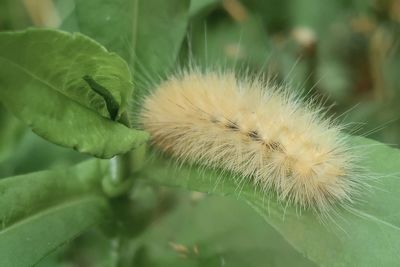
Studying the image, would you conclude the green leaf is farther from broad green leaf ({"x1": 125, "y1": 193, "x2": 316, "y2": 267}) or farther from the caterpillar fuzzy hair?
the caterpillar fuzzy hair

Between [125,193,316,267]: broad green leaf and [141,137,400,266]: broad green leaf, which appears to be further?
[125,193,316,267]: broad green leaf

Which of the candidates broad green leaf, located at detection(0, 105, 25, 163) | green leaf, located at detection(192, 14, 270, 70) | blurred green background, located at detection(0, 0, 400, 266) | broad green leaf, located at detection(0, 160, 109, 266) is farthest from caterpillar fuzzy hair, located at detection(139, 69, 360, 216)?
green leaf, located at detection(192, 14, 270, 70)

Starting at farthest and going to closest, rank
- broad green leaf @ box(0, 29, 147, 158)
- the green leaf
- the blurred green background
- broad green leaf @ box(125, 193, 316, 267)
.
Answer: the green leaf < the blurred green background < broad green leaf @ box(125, 193, 316, 267) < broad green leaf @ box(0, 29, 147, 158)

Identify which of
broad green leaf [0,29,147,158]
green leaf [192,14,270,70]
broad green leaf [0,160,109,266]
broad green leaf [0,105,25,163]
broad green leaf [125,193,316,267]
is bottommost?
broad green leaf [0,105,25,163]

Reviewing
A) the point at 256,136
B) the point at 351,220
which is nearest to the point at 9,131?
the point at 256,136

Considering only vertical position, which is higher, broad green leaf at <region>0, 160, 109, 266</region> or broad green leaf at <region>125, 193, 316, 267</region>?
broad green leaf at <region>0, 160, 109, 266</region>

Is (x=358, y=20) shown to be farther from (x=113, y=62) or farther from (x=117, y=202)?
(x=113, y=62)

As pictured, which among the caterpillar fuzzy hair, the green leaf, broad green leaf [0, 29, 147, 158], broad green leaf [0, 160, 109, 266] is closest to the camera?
broad green leaf [0, 29, 147, 158]
